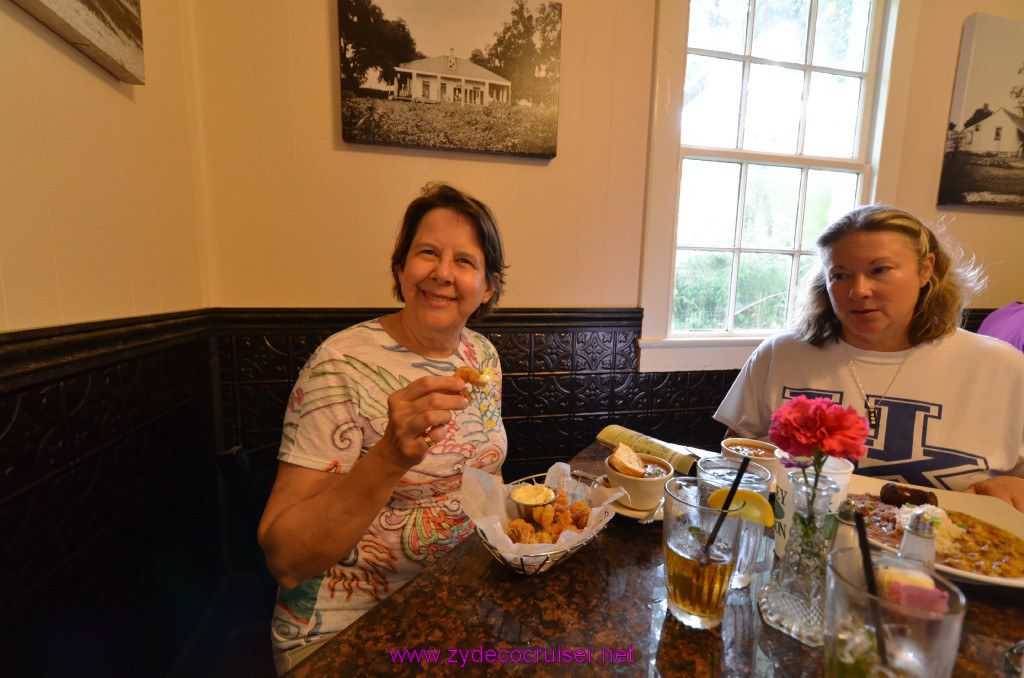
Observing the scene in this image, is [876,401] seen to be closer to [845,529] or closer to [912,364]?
[912,364]

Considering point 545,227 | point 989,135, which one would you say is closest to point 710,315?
point 545,227

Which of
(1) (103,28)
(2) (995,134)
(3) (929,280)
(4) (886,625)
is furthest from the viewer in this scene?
(2) (995,134)

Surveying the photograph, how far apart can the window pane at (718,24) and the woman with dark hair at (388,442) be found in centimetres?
183

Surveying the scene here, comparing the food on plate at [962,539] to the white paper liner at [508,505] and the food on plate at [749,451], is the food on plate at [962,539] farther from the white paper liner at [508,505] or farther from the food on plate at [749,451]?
the white paper liner at [508,505]

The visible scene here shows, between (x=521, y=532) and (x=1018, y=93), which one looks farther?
(x=1018, y=93)

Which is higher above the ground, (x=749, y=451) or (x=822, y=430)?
(x=822, y=430)

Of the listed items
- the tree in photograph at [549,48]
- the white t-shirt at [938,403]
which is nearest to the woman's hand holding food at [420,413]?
the white t-shirt at [938,403]

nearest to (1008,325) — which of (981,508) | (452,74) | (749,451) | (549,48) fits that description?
(981,508)

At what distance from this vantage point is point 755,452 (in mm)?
1017

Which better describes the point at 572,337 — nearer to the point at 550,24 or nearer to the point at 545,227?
the point at 545,227

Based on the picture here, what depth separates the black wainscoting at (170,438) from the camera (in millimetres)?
887

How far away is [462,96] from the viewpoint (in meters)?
1.88

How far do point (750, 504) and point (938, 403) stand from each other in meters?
1.11

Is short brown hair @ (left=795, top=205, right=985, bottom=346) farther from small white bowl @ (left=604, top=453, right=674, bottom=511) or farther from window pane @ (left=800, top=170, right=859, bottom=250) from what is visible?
window pane @ (left=800, top=170, right=859, bottom=250)
